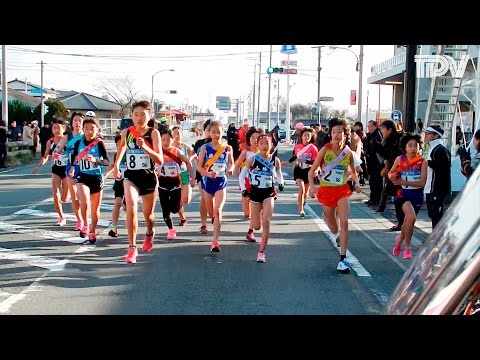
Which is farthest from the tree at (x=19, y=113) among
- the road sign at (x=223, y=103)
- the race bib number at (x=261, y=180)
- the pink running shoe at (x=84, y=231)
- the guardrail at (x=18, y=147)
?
the road sign at (x=223, y=103)

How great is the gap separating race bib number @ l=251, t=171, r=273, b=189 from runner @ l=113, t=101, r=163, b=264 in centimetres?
129

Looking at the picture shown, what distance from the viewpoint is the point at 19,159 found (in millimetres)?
27172

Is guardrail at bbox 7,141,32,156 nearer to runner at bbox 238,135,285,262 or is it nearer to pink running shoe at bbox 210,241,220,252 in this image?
pink running shoe at bbox 210,241,220,252

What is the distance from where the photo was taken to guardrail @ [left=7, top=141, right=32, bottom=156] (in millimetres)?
28797

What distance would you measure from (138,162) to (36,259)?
6.05ft

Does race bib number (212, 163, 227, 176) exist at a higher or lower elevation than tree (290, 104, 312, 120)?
lower

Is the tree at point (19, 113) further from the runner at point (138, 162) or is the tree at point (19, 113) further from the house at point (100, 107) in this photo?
the runner at point (138, 162)

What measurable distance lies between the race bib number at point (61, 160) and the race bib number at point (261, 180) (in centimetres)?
361

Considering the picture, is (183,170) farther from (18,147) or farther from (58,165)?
(18,147)

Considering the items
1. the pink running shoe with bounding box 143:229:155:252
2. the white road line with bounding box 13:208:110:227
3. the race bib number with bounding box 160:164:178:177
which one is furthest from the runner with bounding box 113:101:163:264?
the white road line with bounding box 13:208:110:227

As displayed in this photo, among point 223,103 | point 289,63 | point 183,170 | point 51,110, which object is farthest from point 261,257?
point 223,103
